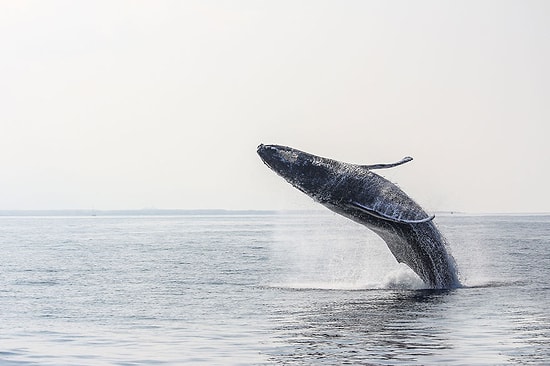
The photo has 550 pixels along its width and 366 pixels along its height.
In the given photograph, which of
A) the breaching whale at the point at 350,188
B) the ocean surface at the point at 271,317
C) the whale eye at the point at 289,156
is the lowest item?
the ocean surface at the point at 271,317

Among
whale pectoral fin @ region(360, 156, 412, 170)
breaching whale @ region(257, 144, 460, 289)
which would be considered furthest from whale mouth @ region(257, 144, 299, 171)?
whale pectoral fin @ region(360, 156, 412, 170)

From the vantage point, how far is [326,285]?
1082 inches

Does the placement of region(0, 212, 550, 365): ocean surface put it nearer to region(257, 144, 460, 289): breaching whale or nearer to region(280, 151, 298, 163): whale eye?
region(257, 144, 460, 289): breaching whale

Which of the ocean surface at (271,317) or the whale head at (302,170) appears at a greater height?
the whale head at (302,170)

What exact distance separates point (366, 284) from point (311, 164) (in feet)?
22.1

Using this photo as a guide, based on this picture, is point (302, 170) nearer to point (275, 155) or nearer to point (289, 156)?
point (289, 156)

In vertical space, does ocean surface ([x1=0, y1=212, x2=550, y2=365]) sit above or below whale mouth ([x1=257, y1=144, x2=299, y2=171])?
below

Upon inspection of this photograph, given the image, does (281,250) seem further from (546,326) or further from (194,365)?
(194,365)

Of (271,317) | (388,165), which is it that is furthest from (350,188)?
(271,317)

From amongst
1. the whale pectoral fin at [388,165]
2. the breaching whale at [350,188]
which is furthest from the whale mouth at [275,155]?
the whale pectoral fin at [388,165]

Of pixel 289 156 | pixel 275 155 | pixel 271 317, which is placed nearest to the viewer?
pixel 271 317

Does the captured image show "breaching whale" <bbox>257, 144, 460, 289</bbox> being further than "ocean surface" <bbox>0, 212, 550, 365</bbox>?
Yes

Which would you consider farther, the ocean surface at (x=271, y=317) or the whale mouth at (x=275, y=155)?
the whale mouth at (x=275, y=155)

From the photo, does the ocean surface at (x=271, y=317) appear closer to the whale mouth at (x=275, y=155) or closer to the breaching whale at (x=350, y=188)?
the breaching whale at (x=350, y=188)
